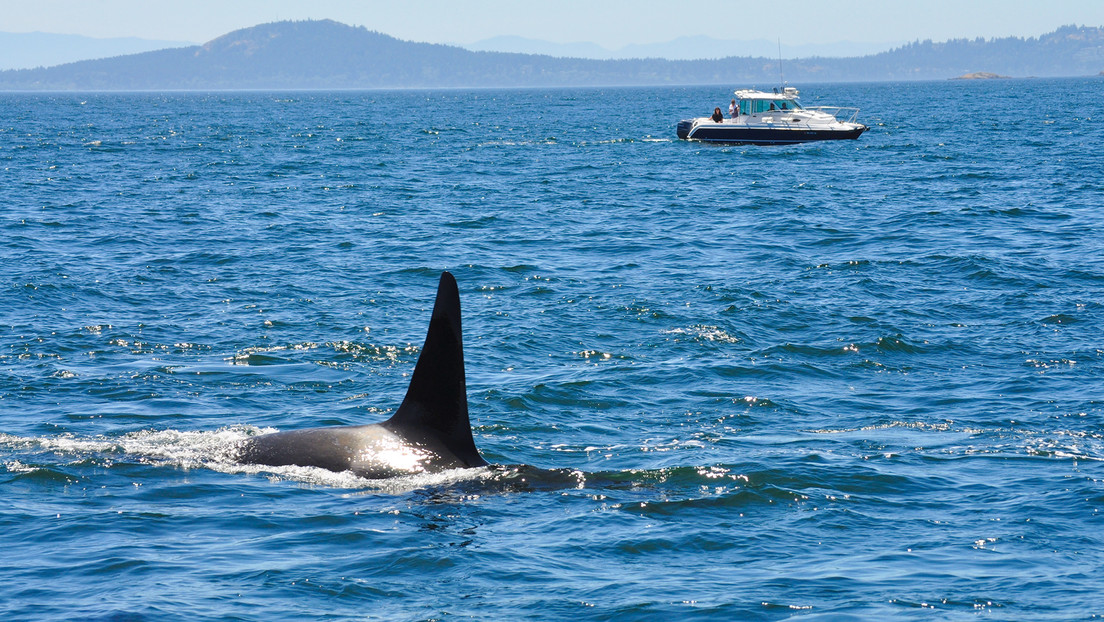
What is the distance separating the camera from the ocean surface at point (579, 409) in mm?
10234

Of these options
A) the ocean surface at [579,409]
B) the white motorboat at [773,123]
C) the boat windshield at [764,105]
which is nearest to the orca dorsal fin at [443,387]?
the ocean surface at [579,409]

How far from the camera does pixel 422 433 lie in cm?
1220

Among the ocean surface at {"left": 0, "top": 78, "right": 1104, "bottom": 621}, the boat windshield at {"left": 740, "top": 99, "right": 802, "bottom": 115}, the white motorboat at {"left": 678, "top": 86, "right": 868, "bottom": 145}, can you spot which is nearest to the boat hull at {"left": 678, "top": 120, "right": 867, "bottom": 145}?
the white motorboat at {"left": 678, "top": 86, "right": 868, "bottom": 145}

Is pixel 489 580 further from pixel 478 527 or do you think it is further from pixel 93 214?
pixel 93 214

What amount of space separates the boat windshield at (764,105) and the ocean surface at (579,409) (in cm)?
2710

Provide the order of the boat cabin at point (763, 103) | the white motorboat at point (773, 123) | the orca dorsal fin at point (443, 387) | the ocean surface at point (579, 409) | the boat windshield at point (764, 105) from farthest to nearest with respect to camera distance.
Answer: the boat windshield at point (764, 105)
the white motorboat at point (773, 123)
the boat cabin at point (763, 103)
the orca dorsal fin at point (443, 387)
the ocean surface at point (579, 409)

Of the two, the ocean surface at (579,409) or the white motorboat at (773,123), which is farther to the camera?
the white motorboat at (773,123)

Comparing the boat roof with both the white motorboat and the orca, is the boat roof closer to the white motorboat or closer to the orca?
the white motorboat

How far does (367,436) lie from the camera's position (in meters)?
12.4

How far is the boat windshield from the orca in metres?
56.8

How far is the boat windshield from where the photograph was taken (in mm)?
Result: 66500

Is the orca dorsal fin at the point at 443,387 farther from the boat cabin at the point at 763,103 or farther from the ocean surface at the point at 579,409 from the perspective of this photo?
the boat cabin at the point at 763,103

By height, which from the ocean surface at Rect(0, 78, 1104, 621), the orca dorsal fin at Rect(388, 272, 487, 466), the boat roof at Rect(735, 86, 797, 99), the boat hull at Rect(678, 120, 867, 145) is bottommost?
the ocean surface at Rect(0, 78, 1104, 621)

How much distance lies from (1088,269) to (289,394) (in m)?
17.7
